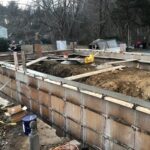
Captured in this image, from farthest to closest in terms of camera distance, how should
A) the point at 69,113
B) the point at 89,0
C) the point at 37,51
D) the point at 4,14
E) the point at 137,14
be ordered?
the point at 4,14 < the point at 89,0 < the point at 137,14 < the point at 37,51 < the point at 69,113

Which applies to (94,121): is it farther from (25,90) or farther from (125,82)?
(25,90)

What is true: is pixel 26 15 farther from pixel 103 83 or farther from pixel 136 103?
pixel 136 103

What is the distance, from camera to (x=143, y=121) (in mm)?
5926

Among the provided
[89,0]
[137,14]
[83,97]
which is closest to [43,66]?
[83,97]

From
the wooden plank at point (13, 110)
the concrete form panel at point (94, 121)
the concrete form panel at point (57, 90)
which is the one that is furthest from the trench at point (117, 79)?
the wooden plank at point (13, 110)

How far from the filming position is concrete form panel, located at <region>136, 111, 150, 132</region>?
5.83 meters

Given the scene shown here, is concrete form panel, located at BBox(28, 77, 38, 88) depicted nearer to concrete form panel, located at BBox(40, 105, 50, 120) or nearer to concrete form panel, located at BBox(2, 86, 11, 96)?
concrete form panel, located at BBox(40, 105, 50, 120)

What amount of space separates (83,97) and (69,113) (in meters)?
0.98

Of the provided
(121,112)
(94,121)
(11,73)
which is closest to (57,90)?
(94,121)

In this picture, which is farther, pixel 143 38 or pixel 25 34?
pixel 25 34

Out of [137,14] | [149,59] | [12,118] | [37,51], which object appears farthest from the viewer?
[137,14]

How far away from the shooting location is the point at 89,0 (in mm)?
38062

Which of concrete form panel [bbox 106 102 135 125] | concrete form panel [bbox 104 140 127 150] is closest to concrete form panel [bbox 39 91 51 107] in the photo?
concrete form panel [bbox 104 140 127 150]

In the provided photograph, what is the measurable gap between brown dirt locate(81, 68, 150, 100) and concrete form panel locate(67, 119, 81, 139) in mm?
1388
